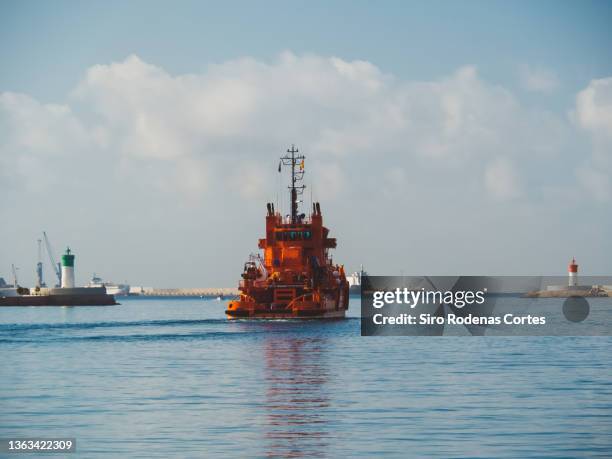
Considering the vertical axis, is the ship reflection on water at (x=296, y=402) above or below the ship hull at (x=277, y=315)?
below

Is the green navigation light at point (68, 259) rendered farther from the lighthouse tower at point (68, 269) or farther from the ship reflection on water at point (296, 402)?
the ship reflection on water at point (296, 402)

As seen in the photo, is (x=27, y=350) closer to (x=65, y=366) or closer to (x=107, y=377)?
(x=65, y=366)

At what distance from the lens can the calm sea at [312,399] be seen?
28.2m

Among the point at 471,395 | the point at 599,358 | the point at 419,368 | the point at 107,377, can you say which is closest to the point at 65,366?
the point at 107,377

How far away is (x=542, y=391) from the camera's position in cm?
4066

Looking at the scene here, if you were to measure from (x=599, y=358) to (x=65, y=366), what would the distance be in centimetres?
2908

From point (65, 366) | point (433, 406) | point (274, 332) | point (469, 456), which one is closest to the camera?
point (469, 456)

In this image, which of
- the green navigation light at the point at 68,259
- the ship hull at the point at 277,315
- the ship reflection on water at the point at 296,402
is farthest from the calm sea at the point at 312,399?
the green navigation light at the point at 68,259

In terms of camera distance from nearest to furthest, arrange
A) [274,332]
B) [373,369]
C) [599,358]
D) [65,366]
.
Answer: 1. [373,369]
2. [65,366]
3. [599,358]
4. [274,332]

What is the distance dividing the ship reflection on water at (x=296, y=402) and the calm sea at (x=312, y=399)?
6 cm

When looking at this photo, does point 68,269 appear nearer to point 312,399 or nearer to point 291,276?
point 291,276

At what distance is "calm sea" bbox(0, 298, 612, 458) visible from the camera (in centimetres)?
2822

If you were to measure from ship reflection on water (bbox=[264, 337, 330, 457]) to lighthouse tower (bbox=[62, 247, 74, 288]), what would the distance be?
131 meters

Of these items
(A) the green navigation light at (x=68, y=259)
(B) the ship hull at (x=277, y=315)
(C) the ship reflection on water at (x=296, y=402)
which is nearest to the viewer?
(C) the ship reflection on water at (x=296, y=402)
